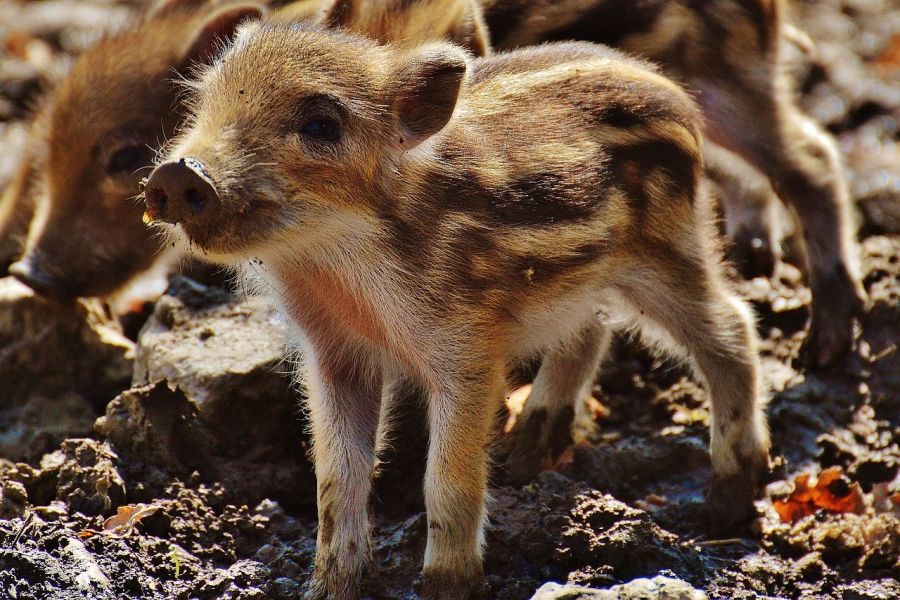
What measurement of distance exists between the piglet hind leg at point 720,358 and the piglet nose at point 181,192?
152 cm

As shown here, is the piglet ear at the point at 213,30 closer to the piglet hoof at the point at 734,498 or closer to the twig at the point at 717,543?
the piglet hoof at the point at 734,498

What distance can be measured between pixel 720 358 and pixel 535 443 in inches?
25.6

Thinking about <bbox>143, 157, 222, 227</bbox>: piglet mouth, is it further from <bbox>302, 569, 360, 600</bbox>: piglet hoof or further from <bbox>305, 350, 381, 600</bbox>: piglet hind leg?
<bbox>302, 569, 360, 600</bbox>: piglet hoof

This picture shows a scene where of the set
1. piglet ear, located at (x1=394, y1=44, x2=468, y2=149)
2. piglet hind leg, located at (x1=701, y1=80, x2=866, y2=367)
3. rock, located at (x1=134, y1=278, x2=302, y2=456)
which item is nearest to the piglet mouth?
piglet ear, located at (x1=394, y1=44, x2=468, y2=149)

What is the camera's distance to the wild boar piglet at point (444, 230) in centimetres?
335

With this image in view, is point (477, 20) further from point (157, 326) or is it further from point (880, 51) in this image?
point (880, 51)

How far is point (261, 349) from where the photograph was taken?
4.38m

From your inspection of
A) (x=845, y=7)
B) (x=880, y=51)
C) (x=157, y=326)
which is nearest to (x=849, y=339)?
(x=157, y=326)

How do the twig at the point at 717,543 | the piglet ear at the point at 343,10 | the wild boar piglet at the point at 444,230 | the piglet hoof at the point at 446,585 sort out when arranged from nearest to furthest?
the wild boar piglet at the point at 444,230 < the piglet hoof at the point at 446,585 < the twig at the point at 717,543 < the piglet ear at the point at 343,10

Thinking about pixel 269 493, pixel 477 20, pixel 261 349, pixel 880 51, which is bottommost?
pixel 880 51

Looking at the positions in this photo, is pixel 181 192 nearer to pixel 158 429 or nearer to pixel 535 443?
pixel 158 429

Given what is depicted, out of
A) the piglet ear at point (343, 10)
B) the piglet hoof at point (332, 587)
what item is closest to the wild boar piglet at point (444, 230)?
the piglet hoof at point (332, 587)

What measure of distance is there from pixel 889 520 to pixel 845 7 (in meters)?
4.62

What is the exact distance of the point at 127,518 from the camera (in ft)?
12.5
